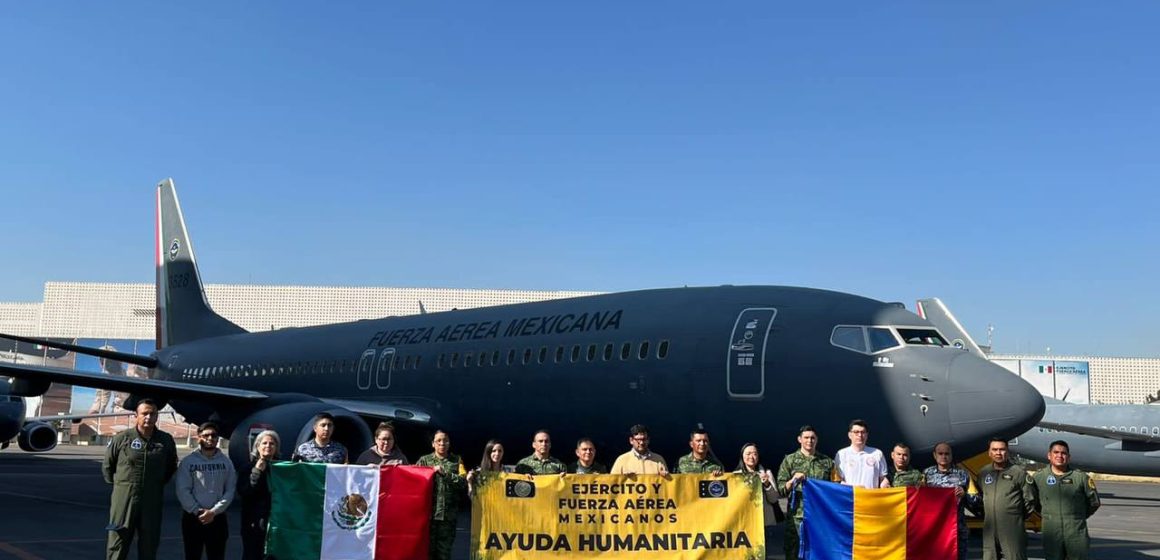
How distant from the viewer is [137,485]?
779 centimetres

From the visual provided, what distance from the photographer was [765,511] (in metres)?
8.50

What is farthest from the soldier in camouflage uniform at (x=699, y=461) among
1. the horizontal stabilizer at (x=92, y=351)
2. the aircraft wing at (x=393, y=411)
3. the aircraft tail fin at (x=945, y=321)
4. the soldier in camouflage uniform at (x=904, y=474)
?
the aircraft tail fin at (x=945, y=321)

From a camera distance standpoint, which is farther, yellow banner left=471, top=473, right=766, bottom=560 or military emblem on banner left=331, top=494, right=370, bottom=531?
military emblem on banner left=331, top=494, right=370, bottom=531

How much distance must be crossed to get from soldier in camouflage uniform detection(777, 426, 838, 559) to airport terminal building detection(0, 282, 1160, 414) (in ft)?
254

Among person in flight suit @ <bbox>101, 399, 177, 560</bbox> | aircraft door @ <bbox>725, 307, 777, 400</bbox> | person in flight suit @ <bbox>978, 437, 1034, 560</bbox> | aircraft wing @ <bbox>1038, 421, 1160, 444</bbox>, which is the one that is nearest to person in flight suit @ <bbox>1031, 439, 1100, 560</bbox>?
person in flight suit @ <bbox>978, 437, 1034, 560</bbox>

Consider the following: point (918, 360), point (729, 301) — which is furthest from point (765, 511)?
point (729, 301)

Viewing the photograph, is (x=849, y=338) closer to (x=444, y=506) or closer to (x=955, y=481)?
(x=955, y=481)

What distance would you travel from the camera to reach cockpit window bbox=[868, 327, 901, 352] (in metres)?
11.3

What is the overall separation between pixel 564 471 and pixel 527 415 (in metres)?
6.66

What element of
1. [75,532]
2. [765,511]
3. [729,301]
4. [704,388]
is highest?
[729,301]

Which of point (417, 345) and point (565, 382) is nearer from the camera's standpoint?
point (565, 382)

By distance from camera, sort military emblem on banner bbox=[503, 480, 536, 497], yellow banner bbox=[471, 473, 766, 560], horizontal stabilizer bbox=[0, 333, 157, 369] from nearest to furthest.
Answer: yellow banner bbox=[471, 473, 766, 560], military emblem on banner bbox=[503, 480, 536, 497], horizontal stabilizer bbox=[0, 333, 157, 369]

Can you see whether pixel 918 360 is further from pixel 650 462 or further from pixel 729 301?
pixel 650 462

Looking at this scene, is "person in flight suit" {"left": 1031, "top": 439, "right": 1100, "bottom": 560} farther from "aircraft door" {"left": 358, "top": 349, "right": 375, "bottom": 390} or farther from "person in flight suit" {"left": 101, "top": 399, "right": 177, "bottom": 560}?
"aircraft door" {"left": 358, "top": 349, "right": 375, "bottom": 390}
